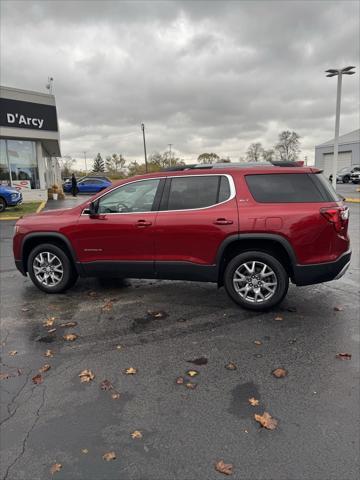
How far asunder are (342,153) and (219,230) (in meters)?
53.6

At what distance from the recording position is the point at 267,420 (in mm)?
2637

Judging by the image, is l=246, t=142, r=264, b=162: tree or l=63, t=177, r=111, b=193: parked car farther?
l=246, t=142, r=264, b=162: tree

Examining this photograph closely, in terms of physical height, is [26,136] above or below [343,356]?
above

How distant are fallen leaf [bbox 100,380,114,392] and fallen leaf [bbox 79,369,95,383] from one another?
5.2 inches

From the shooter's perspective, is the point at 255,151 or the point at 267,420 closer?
the point at 267,420

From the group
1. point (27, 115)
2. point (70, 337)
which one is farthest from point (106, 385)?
point (27, 115)

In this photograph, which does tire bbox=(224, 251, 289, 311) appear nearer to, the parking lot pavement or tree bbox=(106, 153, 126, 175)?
the parking lot pavement

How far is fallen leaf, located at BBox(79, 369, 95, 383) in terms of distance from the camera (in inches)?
125

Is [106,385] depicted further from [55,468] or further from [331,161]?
→ [331,161]

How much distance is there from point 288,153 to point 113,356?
83.3m

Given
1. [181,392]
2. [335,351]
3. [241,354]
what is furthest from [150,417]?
[335,351]

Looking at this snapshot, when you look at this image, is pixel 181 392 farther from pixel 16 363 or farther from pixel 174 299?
pixel 174 299

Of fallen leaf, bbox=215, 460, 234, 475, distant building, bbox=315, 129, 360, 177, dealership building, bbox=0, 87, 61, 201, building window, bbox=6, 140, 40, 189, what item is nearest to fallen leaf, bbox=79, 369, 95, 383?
fallen leaf, bbox=215, 460, 234, 475

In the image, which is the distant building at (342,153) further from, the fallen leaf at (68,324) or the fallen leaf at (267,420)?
the fallen leaf at (267,420)
